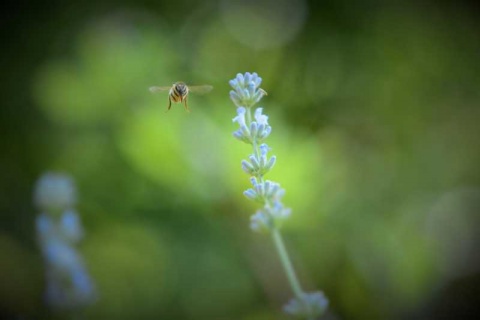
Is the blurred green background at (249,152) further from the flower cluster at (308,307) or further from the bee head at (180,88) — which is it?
the flower cluster at (308,307)

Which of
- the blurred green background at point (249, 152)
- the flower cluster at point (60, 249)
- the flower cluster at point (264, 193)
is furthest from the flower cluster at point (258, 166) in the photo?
the blurred green background at point (249, 152)

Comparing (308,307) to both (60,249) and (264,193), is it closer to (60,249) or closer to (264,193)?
(264,193)

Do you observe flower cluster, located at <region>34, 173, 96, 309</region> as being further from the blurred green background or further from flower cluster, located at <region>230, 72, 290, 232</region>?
flower cluster, located at <region>230, 72, 290, 232</region>

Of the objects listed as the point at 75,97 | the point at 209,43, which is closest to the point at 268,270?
the point at 75,97

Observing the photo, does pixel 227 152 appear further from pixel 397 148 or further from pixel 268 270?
pixel 397 148

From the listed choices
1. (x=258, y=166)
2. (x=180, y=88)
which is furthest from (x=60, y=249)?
(x=258, y=166)
